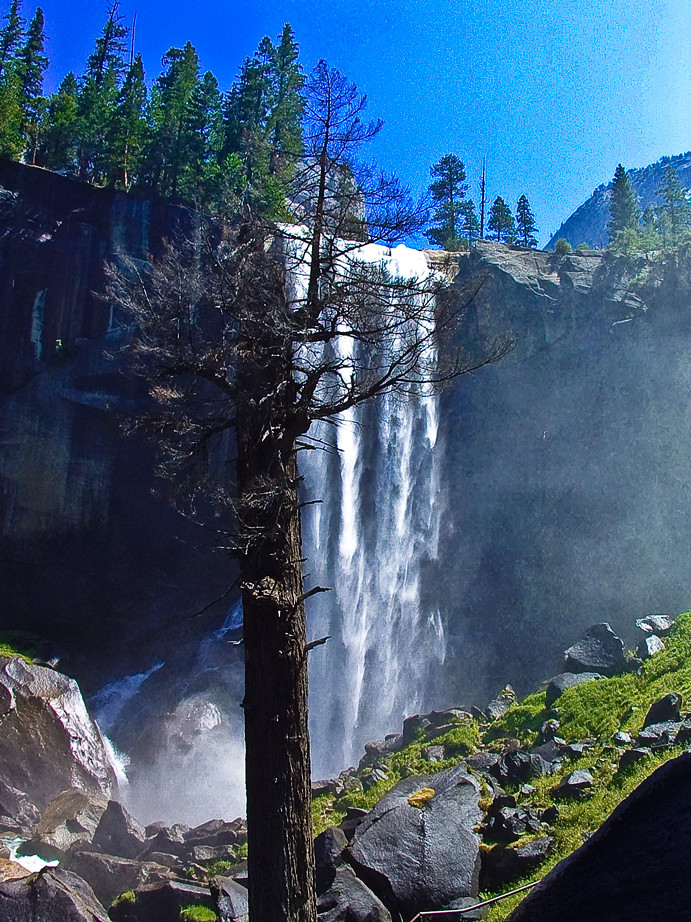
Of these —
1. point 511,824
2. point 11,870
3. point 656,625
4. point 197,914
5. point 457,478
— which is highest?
point 457,478

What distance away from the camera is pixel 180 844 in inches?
599

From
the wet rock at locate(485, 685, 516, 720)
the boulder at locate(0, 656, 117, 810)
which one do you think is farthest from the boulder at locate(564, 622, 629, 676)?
the boulder at locate(0, 656, 117, 810)

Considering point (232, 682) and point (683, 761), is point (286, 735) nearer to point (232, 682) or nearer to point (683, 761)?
point (683, 761)

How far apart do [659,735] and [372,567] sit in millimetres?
17949

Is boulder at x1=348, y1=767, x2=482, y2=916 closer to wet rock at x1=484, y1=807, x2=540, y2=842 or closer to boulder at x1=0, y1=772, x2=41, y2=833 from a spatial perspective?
wet rock at x1=484, y1=807, x2=540, y2=842

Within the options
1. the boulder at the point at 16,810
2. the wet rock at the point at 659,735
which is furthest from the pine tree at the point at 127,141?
the wet rock at the point at 659,735

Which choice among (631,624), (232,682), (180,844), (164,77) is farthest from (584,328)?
(164,77)

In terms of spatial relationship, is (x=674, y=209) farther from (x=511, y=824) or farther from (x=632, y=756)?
(x=511, y=824)

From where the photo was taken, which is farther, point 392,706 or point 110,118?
point 110,118

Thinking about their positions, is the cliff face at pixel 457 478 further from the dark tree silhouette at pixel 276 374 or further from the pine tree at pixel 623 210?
the dark tree silhouette at pixel 276 374

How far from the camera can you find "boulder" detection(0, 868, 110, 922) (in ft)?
34.2

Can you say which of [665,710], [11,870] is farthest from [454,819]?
[11,870]

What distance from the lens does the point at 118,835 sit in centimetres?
1544

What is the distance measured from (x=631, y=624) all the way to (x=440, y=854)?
20.4m
